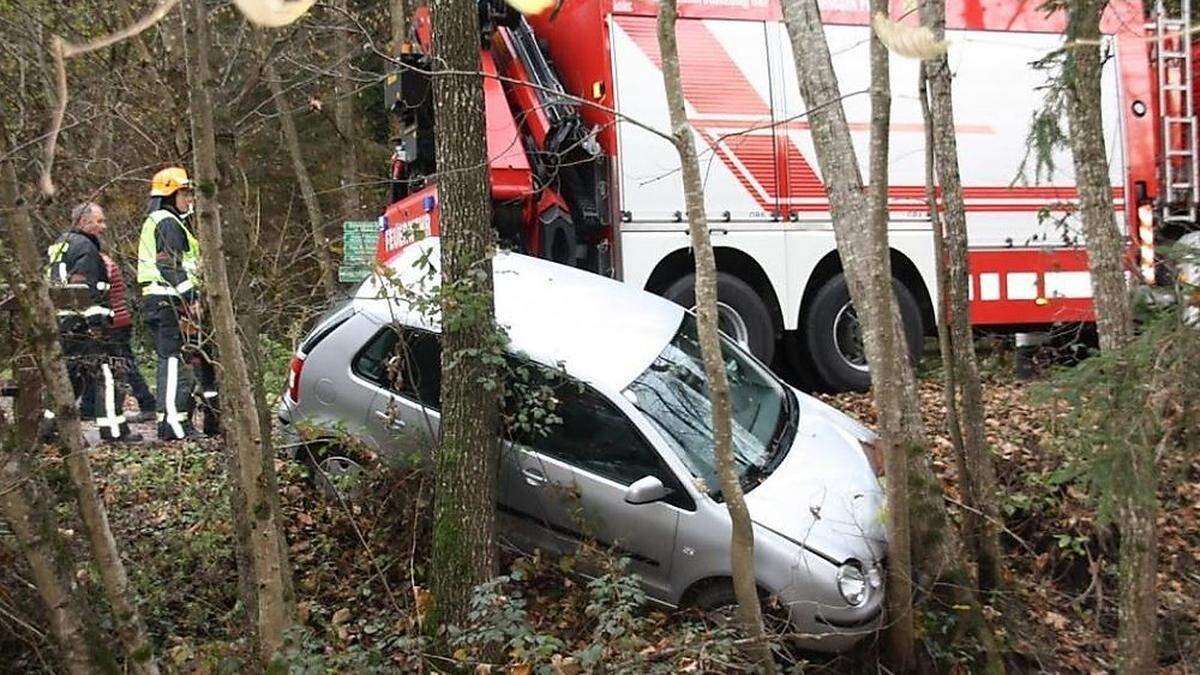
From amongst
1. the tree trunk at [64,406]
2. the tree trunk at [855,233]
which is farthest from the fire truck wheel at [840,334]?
the tree trunk at [64,406]

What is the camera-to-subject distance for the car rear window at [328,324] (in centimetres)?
586

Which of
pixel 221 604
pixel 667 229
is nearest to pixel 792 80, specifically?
pixel 667 229

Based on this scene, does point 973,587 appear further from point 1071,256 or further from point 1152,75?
point 1152,75

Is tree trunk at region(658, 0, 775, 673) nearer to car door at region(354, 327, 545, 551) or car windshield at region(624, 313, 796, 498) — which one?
car windshield at region(624, 313, 796, 498)

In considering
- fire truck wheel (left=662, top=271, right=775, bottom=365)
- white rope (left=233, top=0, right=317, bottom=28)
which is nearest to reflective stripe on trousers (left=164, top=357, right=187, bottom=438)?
fire truck wheel (left=662, top=271, right=775, bottom=365)

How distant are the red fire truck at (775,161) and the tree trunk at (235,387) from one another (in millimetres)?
2927

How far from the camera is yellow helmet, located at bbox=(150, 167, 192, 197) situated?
18.6 ft

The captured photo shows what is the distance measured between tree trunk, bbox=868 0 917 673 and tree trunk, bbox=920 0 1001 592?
81cm

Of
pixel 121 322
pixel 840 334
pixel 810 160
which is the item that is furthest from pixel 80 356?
pixel 840 334

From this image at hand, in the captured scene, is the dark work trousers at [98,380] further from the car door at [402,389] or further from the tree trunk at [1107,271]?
the tree trunk at [1107,271]

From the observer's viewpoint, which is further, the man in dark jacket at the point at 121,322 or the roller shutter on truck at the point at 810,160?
the roller shutter on truck at the point at 810,160

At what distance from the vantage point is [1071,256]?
9.02 metres

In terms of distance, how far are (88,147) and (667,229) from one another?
4.00 m

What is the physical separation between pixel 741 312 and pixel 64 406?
535 cm
